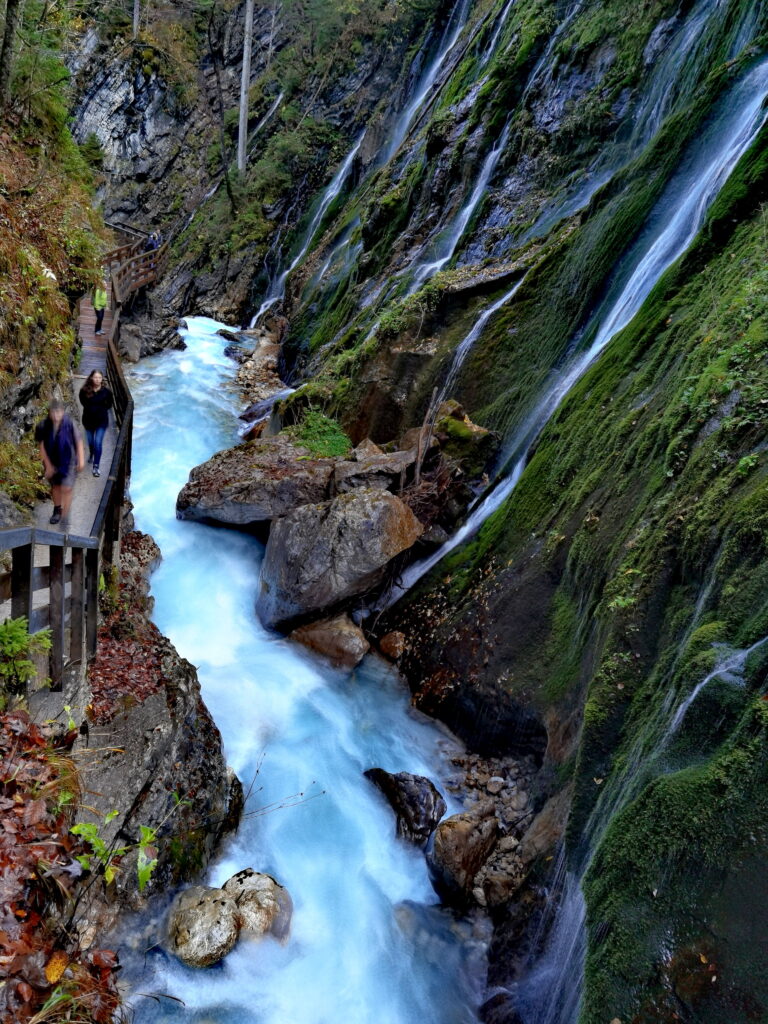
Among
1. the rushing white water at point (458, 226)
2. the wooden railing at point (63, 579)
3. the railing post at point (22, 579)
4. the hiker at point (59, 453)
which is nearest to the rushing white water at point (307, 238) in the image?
the rushing white water at point (458, 226)

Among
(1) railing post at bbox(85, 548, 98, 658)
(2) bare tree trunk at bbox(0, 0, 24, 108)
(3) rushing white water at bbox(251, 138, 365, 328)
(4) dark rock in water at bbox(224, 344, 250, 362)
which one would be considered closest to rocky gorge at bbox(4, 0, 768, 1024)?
(4) dark rock in water at bbox(224, 344, 250, 362)

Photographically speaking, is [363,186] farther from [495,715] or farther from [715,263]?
[495,715]

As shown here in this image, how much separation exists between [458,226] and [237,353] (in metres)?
9.64

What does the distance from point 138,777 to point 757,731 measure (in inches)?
198

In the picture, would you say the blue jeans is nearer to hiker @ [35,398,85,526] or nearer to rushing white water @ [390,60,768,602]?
hiker @ [35,398,85,526]

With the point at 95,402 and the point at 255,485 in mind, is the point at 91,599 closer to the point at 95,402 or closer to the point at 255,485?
the point at 95,402

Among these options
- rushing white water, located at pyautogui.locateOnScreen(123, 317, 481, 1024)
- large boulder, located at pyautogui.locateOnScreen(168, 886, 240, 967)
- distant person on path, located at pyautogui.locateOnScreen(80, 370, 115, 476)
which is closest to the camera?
large boulder, located at pyautogui.locateOnScreen(168, 886, 240, 967)

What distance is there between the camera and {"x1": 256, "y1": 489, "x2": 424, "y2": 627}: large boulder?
30.7 ft

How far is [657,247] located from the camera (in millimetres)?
9234

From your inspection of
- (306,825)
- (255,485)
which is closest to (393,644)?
(306,825)

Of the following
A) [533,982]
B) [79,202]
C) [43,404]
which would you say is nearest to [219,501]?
[43,404]

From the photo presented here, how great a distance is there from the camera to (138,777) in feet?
18.7

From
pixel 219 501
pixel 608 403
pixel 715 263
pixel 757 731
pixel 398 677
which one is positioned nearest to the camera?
pixel 757 731

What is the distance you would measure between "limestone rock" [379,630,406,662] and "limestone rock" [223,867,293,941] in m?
3.81
